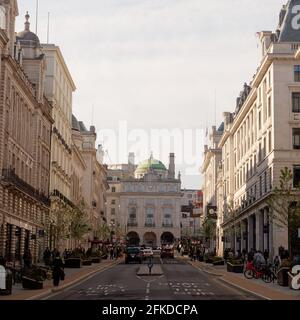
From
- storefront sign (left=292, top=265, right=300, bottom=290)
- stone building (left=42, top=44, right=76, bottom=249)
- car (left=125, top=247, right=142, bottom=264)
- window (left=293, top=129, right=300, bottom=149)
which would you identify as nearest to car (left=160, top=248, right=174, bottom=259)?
stone building (left=42, top=44, right=76, bottom=249)

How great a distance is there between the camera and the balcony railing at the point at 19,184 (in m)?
50.7

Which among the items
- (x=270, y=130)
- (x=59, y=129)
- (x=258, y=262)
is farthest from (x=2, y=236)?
(x=59, y=129)

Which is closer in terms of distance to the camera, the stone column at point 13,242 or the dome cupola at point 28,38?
the stone column at point 13,242

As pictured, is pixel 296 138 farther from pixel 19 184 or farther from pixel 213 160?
pixel 213 160

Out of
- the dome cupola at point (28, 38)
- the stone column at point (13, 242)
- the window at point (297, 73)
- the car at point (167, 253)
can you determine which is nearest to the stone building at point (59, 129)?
the dome cupola at point (28, 38)

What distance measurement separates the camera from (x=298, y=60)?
6456 cm

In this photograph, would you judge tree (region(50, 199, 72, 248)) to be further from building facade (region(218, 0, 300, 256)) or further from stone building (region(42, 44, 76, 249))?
building facade (region(218, 0, 300, 256))

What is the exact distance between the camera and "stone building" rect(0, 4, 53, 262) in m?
51.3

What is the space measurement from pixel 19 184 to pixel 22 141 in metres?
6.78

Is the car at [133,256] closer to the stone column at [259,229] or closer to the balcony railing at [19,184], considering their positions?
the balcony railing at [19,184]
